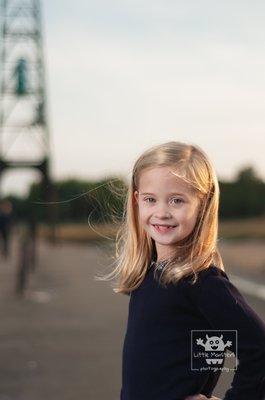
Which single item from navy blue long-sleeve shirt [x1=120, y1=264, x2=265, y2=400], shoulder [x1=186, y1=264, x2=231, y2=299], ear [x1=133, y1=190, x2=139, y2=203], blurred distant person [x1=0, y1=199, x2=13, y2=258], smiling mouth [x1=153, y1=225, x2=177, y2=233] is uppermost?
ear [x1=133, y1=190, x2=139, y2=203]

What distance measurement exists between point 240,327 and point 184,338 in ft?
0.49

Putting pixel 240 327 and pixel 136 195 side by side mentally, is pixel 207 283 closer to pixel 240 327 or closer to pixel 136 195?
pixel 240 327

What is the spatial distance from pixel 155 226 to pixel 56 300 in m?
10.7

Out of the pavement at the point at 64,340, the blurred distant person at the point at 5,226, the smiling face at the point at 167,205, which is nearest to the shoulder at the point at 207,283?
the smiling face at the point at 167,205

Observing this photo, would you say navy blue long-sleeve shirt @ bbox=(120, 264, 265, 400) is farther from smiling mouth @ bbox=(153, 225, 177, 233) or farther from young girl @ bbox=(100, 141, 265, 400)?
smiling mouth @ bbox=(153, 225, 177, 233)

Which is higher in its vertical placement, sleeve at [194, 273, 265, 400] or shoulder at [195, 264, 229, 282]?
shoulder at [195, 264, 229, 282]

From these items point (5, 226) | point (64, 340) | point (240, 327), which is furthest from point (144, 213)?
point (5, 226)

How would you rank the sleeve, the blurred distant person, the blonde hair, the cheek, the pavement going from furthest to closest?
the blurred distant person < the pavement < the cheek < the blonde hair < the sleeve

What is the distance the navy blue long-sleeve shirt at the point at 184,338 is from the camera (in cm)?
216

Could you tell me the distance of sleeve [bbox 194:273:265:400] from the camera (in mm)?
2145

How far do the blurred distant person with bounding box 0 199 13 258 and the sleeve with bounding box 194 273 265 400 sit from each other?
2279 centimetres

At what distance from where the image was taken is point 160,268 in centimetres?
234

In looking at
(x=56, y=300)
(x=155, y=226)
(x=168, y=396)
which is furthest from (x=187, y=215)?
(x=56, y=300)

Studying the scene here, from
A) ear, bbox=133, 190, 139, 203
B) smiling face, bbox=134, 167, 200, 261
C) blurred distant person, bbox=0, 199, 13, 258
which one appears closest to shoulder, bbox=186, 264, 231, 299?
smiling face, bbox=134, 167, 200, 261
